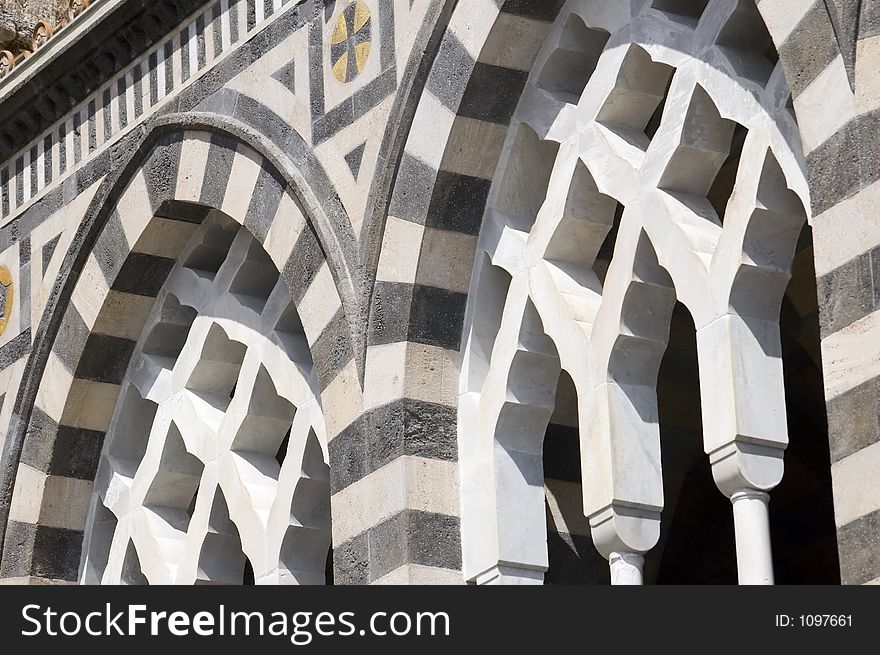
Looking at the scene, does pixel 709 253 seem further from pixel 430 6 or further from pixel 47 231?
pixel 47 231

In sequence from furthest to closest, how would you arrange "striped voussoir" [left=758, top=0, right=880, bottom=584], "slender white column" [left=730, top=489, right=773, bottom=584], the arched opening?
1. the arched opening
2. "slender white column" [left=730, top=489, right=773, bottom=584]
3. "striped voussoir" [left=758, top=0, right=880, bottom=584]

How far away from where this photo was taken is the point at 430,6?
5660 mm

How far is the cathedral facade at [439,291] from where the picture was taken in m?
4.63

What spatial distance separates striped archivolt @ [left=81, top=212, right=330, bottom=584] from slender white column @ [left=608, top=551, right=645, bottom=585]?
1.30 m

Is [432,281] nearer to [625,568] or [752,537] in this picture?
[625,568]

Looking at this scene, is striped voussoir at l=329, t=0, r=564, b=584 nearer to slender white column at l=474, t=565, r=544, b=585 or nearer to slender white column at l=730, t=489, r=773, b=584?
slender white column at l=474, t=565, r=544, b=585

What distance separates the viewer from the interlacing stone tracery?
4664 millimetres

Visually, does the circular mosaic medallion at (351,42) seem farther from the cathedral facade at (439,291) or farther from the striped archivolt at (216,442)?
the striped archivolt at (216,442)

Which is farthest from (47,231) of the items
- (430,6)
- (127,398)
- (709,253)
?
(709,253)

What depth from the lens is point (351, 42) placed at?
6.02 meters

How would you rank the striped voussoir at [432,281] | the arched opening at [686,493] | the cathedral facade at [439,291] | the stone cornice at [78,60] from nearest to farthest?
1. the cathedral facade at [439,291]
2. the striped voussoir at [432,281]
3. the stone cornice at [78,60]
4. the arched opening at [686,493]

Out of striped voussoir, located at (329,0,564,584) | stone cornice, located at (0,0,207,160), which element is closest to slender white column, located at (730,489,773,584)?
striped voussoir, located at (329,0,564,584)

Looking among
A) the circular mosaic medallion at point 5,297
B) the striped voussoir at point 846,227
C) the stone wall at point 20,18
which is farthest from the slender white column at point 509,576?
the stone wall at point 20,18

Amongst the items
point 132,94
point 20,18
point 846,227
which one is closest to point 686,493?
point 132,94
